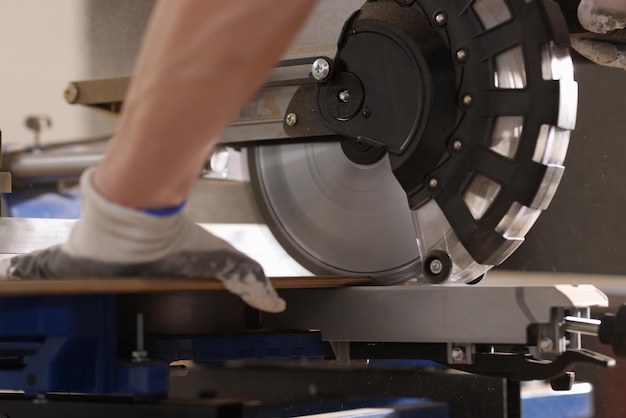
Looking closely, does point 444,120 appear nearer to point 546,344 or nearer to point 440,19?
point 440,19

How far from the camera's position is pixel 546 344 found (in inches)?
55.6

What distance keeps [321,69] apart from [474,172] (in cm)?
34

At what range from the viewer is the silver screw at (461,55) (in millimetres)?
1604

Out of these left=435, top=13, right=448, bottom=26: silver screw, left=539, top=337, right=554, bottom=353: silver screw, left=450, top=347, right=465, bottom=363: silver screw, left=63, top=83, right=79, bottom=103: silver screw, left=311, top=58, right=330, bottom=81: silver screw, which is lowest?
left=450, top=347, right=465, bottom=363: silver screw

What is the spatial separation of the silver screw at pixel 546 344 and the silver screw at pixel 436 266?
274mm

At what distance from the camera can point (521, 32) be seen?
61.4 inches

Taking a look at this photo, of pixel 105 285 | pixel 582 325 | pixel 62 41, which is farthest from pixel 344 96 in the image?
Answer: pixel 62 41

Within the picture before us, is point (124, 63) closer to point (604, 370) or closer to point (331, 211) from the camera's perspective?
point (331, 211)

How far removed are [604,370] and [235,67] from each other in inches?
63.1

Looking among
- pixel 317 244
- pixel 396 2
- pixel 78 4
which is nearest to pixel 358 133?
pixel 396 2

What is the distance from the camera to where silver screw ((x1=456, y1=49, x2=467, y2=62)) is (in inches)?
63.2

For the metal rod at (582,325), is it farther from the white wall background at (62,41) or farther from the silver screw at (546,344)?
the white wall background at (62,41)

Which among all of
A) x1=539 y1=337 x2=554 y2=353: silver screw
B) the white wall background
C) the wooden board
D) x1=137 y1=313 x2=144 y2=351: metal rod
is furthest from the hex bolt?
the white wall background

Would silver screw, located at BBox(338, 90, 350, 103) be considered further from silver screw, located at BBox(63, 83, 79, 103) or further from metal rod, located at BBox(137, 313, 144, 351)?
silver screw, located at BBox(63, 83, 79, 103)
